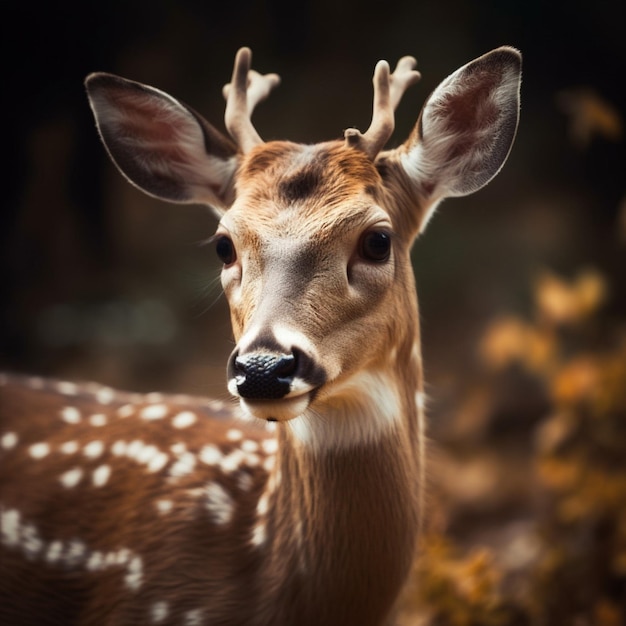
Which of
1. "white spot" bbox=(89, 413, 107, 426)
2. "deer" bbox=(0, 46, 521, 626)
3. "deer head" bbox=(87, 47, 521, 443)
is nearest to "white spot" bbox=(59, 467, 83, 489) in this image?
"deer" bbox=(0, 46, 521, 626)

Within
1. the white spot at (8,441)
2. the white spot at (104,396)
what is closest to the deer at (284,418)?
the white spot at (8,441)

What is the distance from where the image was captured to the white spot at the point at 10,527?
2789 millimetres

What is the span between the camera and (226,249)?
7.91 feet

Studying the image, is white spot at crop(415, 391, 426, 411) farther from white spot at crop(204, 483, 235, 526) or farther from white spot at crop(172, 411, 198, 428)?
white spot at crop(172, 411, 198, 428)

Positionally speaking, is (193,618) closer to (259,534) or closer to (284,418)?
(259,534)

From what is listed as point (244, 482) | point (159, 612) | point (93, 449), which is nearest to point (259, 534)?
point (244, 482)

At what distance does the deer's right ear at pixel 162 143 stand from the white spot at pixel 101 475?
85 cm

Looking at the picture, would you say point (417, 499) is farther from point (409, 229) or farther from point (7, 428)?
point (7, 428)

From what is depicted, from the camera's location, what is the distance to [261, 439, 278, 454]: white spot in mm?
2931

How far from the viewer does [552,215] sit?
5.76 metres

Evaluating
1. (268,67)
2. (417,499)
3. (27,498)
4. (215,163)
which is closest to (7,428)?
(27,498)

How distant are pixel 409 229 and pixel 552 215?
11.1ft

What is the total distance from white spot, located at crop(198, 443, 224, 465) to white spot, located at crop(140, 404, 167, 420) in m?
0.27

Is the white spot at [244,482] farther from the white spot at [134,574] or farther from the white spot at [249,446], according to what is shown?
the white spot at [134,574]
